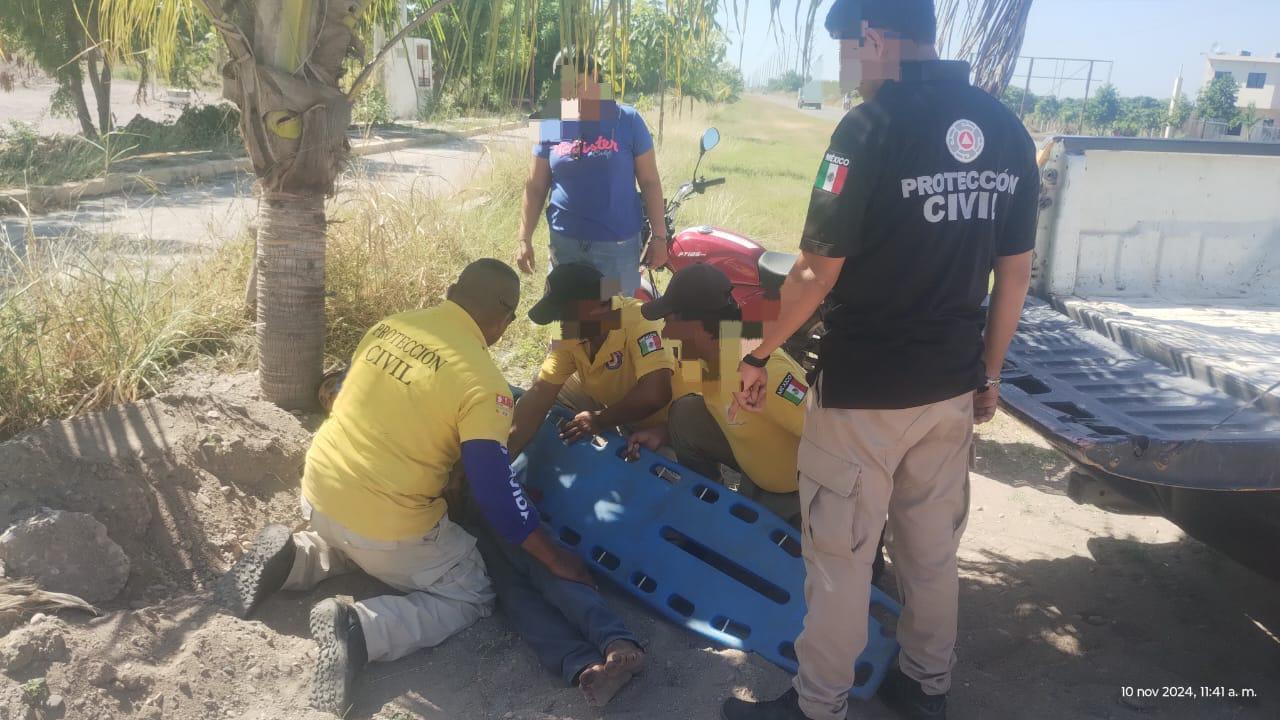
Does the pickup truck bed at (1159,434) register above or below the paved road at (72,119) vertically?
below

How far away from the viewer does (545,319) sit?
3.47m

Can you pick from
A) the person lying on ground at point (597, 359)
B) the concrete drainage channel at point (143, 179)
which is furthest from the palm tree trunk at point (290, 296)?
the person lying on ground at point (597, 359)

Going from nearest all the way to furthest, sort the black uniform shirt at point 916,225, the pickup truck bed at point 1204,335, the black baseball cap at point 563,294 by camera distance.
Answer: the black uniform shirt at point 916,225 → the pickup truck bed at point 1204,335 → the black baseball cap at point 563,294

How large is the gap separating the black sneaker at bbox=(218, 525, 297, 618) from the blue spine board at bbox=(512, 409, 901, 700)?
0.95 m

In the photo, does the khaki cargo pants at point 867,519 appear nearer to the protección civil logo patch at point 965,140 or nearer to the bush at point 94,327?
the protección civil logo patch at point 965,140

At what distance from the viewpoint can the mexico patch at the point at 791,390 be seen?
308 cm

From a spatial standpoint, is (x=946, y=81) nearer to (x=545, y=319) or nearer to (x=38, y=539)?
(x=545, y=319)

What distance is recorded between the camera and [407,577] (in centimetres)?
297

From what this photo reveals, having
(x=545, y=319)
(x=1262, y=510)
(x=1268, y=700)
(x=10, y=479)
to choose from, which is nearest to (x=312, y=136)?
(x=545, y=319)

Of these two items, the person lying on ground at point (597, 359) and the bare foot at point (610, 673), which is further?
the person lying on ground at point (597, 359)

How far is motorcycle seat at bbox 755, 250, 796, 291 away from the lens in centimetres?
432

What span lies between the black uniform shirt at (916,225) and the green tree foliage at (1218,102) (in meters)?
37.1

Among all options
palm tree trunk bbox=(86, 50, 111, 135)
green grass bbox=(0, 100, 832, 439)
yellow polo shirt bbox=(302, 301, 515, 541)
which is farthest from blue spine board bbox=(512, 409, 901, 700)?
palm tree trunk bbox=(86, 50, 111, 135)

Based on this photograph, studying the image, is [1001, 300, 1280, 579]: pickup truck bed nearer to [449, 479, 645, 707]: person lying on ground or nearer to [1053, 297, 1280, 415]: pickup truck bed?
[1053, 297, 1280, 415]: pickup truck bed
